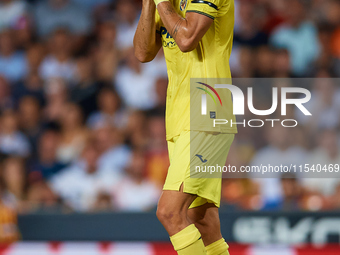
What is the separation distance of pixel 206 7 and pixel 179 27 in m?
0.18

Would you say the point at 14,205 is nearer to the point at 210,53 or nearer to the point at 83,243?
the point at 83,243

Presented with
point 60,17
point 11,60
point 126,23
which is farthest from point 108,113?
point 60,17

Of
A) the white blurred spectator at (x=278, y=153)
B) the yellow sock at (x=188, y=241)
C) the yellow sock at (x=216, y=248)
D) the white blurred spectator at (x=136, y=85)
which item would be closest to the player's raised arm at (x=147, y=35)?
the yellow sock at (x=188, y=241)

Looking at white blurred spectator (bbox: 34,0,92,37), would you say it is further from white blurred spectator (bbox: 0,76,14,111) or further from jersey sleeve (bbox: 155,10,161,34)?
jersey sleeve (bbox: 155,10,161,34)

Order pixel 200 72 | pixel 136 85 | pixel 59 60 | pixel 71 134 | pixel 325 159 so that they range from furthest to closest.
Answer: pixel 59 60, pixel 136 85, pixel 71 134, pixel 325 159, pixel 200 72

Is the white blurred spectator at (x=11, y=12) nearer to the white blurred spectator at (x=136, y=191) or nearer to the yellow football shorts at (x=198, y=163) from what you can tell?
the white blurred spectator at (x=136, y=191)

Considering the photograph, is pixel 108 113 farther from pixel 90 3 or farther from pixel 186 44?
pixel 186 44

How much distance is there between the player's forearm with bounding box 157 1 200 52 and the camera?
2.57 metres

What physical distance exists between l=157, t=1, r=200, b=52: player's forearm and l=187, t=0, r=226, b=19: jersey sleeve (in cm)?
7

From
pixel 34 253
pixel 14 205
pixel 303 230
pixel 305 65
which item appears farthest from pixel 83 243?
pixel 305 65

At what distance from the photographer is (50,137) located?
6008 mm

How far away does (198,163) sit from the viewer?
2.66 metres

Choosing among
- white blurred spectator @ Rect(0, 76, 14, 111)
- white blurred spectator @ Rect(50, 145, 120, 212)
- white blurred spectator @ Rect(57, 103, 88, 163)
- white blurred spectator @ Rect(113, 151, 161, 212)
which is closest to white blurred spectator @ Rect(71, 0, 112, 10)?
white blurred spectator @ Rect(0, 76, 14, 111)

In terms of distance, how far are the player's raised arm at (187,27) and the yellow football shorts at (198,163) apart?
19.4 inches
